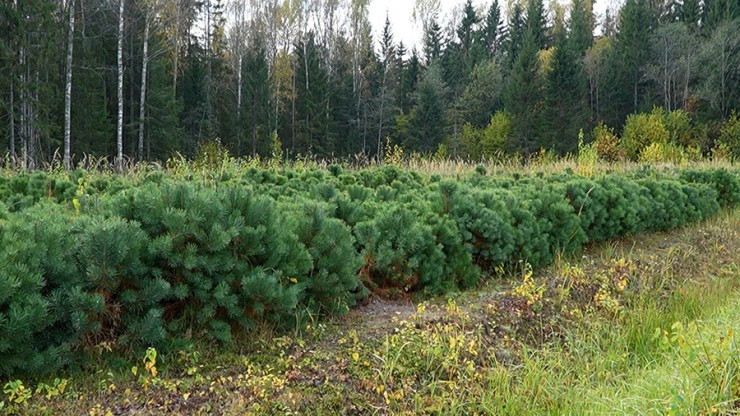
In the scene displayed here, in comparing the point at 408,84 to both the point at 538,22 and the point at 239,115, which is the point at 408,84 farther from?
the point at 239,115

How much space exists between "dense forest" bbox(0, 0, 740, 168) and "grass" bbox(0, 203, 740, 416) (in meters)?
18.0

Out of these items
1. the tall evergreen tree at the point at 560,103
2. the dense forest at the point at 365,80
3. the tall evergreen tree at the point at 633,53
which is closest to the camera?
the dense forest at the point at 365,80

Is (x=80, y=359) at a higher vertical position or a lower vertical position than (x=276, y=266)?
lower

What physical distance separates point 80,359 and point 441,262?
2.28 metres

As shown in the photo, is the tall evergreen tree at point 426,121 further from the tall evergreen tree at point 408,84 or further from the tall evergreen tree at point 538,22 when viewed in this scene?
the tall evergreen tree at point 538,22

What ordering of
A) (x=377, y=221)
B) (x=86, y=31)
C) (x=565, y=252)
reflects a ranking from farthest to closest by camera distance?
(x=86, y=31) → (x=565, y=252) → (x=377, y=221)

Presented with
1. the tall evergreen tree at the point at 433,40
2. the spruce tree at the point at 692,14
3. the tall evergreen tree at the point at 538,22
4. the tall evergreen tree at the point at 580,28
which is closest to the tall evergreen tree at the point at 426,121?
the tall evergreen tree at the point at 433,40

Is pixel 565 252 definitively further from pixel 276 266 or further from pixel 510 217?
pixel 276 266

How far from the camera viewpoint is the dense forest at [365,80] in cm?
2005

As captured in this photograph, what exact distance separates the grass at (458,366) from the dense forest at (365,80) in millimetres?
17982

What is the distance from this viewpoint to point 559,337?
3.16 metres

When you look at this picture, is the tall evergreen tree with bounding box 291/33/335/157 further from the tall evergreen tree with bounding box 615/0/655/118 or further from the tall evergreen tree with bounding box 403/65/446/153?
the tall evergreen tree with bounding box 615/0/655/118

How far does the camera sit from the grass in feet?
6.62

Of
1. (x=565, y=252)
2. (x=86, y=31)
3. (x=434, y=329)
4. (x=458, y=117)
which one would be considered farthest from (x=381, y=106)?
(x=434, y=329)
